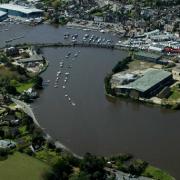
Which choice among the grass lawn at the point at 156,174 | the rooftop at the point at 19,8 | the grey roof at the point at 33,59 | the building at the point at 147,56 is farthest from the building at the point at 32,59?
the grass lawn at the point at 156,174

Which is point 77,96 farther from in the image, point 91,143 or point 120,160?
point 120,160

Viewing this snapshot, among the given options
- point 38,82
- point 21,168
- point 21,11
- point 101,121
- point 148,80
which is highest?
point 21,11

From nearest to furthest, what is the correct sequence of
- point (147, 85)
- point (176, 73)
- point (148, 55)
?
point (147, 85), point (176, 73), point (148, 55)

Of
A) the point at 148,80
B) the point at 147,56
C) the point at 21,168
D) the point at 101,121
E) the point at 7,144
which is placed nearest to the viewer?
the point at 21,168

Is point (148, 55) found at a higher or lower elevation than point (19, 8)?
lower

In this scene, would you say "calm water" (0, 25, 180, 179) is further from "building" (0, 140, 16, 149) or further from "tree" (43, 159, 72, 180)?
"building" (0, 140, 16, 149)

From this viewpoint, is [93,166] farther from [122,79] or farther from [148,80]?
[122,79]

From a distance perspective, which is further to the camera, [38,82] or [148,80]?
[38,82]

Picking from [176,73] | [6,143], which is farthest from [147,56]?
[6,143]

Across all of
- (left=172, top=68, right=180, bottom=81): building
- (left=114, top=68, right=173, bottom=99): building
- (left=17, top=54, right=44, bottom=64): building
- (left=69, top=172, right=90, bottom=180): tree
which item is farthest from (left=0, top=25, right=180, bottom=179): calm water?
(left=172, top=68, right=180, bottom=81): building
